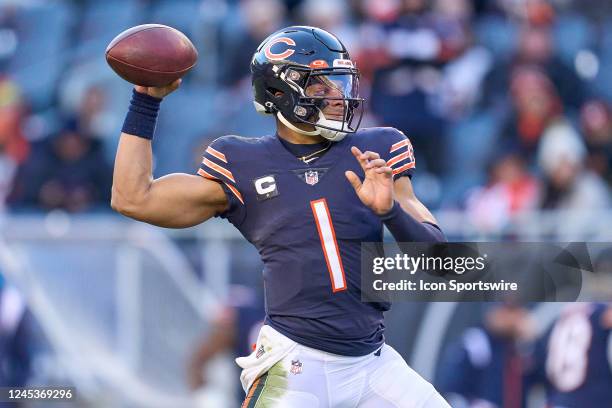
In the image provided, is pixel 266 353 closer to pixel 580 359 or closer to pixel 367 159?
pixel 367 159

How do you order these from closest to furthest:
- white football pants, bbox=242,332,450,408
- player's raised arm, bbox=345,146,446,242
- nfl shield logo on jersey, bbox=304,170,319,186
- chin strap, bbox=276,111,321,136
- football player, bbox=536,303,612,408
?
player's raised arm, bbox=345,146,446,242 < white football pants, bbox=242,332,450,408 < nfl shield logo on jersey, bbox=304,170,319,186 < chin strap, bbox=276,111,321,136 < football player, bbox=536,303,612,408

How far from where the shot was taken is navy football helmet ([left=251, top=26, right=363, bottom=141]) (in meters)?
3.92

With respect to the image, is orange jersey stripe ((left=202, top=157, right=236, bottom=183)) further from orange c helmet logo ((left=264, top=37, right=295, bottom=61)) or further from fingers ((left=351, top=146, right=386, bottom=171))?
fingers ((left=351, top=146, right=386, bottom=171))

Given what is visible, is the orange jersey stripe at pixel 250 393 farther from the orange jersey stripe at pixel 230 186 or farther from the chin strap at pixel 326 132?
the chin strap at pixel 326 132

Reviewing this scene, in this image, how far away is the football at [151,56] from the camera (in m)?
3.92

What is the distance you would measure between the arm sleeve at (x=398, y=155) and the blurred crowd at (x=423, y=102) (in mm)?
3629

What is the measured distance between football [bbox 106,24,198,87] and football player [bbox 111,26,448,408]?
0.07m

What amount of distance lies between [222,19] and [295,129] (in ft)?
19.4

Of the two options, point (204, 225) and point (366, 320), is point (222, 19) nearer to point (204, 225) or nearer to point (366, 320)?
point (204, 225)

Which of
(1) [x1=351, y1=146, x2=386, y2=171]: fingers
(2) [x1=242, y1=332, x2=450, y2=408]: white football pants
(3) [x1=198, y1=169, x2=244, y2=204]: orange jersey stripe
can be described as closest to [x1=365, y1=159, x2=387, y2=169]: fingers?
(1) [x1=351, y1=146, x2=386, y2=171]: fingers

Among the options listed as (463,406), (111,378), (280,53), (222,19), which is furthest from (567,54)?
(280,53)

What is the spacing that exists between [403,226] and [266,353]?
0.68 m

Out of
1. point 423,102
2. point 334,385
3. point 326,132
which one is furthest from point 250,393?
point 423,102

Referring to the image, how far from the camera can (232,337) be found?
6.61m
